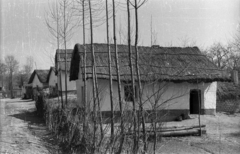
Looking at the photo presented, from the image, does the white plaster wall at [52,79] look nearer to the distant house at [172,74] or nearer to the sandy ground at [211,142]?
the distant house at [172,74]

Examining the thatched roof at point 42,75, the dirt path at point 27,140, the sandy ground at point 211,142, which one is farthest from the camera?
the thatched roof at point 42,75

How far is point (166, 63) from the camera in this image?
50.9 feet

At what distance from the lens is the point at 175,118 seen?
48.0ft

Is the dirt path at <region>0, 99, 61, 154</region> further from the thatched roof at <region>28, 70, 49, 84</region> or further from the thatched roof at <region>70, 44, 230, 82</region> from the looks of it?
the thatched roof at <region>28, 70, 49, 84</region>

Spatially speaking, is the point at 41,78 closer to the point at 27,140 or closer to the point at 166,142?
the point at 27,140

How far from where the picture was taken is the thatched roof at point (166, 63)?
14305mm

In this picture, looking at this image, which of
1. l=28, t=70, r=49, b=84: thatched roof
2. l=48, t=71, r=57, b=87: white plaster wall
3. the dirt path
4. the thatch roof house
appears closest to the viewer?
the dirt path

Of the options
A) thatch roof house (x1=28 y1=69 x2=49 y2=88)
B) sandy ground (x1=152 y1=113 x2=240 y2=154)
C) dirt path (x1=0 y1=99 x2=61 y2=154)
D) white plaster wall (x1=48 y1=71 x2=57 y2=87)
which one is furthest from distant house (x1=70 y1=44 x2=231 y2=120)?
thatch roof house (x1=28 y1=69 x2=49 y2=88)

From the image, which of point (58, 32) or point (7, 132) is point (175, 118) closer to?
point (58, 32)

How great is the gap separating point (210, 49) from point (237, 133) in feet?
81.2

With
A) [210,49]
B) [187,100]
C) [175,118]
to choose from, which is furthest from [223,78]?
[210,49]

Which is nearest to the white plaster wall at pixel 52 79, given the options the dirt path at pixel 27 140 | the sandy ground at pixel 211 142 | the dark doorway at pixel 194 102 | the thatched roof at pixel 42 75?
the thatched roof at pixel 42 75

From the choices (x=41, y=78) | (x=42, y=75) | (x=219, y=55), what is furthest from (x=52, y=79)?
(x=219, y=55)

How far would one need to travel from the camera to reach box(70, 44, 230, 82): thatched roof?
1430 centimetres
